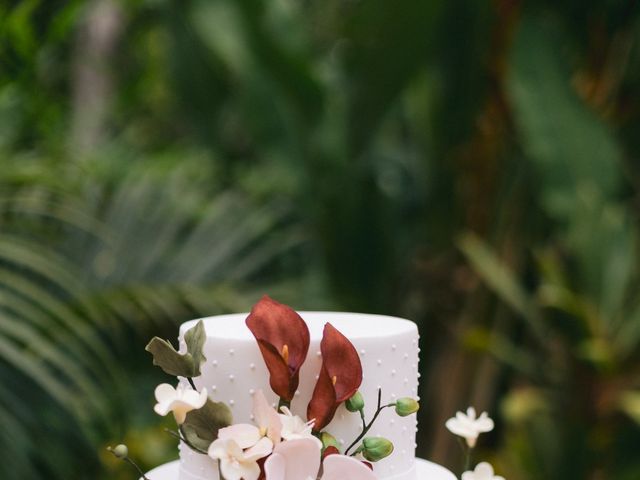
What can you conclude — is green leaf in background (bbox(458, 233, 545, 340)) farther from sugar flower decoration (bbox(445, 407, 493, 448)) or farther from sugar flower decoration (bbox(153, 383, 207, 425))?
sugar flower decoration (bbox(153, 383, 207, 425))

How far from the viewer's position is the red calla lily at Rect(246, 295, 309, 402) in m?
0.52

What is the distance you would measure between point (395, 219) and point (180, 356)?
222cm

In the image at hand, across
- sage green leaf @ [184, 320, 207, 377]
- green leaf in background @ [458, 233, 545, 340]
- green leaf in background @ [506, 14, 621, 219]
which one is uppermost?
green leaf in background @ [506, 14, 621, 219]

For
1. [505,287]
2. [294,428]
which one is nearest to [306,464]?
[294,428]

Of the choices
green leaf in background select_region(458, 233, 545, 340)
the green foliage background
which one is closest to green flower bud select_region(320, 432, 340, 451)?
the green foliage background

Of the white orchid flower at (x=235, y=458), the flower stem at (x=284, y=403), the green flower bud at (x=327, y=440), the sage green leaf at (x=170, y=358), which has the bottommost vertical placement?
the white orchid flower at (x=235, y=458)

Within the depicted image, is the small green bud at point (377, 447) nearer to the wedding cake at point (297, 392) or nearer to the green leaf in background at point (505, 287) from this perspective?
the wedding cake at point (297, 392)

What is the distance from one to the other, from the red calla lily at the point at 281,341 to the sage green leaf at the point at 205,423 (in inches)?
1.5

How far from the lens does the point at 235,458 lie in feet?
1.56

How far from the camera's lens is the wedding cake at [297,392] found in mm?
489

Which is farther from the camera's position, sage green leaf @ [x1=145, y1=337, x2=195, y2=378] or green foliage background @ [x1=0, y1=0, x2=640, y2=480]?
green foliage background @ [x1=0, y1=0, x2=640, y2=480]

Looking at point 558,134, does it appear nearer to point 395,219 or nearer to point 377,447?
point 395,219

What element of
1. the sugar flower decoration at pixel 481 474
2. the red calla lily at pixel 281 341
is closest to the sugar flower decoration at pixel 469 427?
the sugar flower decoration at pixel 481 474

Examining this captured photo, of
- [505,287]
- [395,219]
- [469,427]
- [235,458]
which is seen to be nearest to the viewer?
[235,458]
